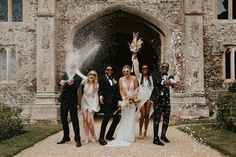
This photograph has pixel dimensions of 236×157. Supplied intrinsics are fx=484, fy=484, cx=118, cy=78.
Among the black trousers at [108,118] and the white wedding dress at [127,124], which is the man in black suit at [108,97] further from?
the white wedding dress at [127,124]

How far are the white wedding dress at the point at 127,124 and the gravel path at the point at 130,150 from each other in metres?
0.22

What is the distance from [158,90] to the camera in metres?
10.6

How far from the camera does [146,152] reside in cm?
944

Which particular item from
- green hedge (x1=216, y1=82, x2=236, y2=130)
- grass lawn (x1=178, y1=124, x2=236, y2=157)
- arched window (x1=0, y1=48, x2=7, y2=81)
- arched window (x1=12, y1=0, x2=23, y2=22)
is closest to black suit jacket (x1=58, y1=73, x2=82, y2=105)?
grass lawn (x1=178, y1=124, x2=236, y2=157)

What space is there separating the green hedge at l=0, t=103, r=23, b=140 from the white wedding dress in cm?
294

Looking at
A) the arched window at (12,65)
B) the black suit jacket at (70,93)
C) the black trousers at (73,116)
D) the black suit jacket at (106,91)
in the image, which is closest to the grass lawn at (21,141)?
the black trousers at (73,116)

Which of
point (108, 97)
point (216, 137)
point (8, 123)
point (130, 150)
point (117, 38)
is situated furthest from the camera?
point (117, 38)

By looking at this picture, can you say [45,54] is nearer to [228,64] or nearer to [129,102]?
[228,64]

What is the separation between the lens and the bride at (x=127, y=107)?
10812mm

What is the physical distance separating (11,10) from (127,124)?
380 inches

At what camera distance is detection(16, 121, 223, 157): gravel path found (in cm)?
922

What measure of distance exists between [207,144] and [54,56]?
8.67 meters

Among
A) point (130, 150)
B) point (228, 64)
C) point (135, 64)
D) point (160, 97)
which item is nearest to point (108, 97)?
point (135, 64)

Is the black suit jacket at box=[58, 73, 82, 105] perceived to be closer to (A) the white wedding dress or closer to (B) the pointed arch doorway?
(A) the white wedding dress
